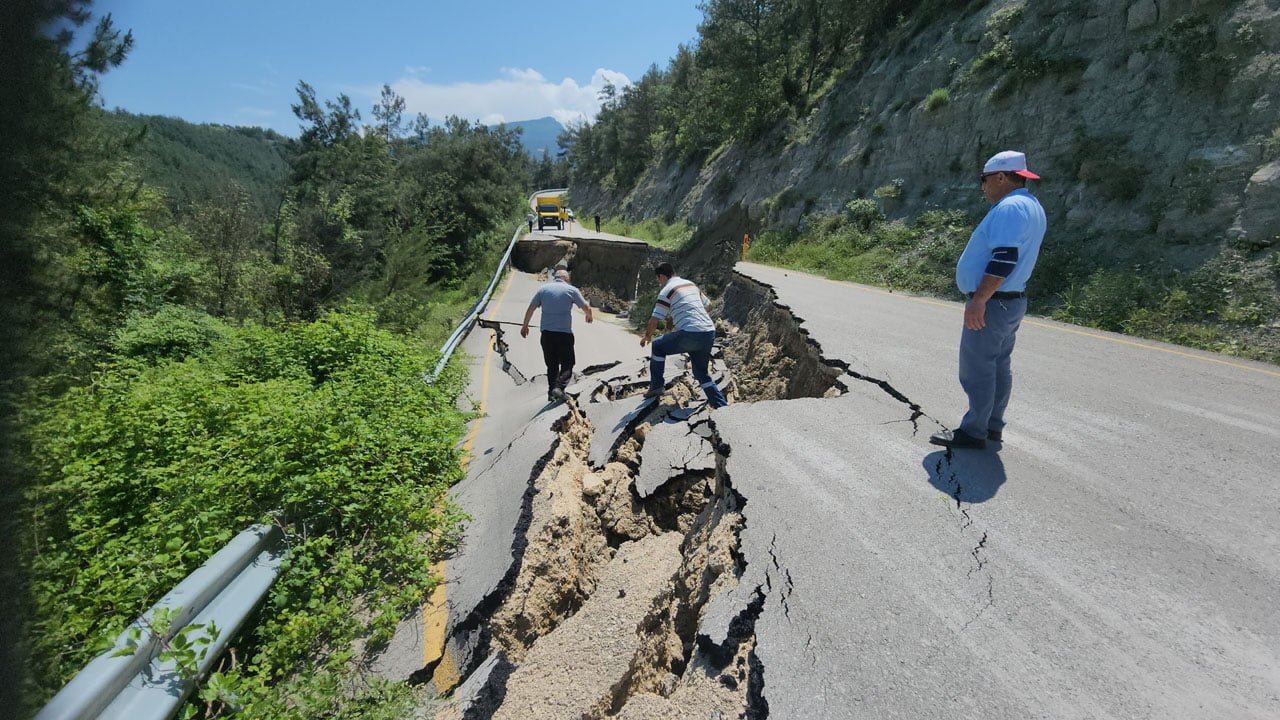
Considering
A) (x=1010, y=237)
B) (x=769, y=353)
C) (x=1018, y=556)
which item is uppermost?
(x=1010, y=237)

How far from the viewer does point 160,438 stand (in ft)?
15.5

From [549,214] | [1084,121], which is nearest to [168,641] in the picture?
[1084,121]

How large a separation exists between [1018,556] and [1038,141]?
15608 mm

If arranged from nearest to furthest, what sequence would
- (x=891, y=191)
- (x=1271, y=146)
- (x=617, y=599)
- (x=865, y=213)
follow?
1. (x=617, y=599)
2. (x=1271, y=146)
3. (x=891, y=191)
4. (x=865, y=213)

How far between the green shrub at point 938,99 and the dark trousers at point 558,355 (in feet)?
54.2

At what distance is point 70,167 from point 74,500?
6849mm

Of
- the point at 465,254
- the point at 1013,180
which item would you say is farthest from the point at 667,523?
the point at 465,254

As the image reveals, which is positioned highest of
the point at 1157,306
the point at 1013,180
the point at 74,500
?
the point at 1013,180

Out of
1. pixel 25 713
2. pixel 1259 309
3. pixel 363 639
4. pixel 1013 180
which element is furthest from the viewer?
pixel 1259 309

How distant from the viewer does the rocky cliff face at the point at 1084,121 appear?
10.4 m

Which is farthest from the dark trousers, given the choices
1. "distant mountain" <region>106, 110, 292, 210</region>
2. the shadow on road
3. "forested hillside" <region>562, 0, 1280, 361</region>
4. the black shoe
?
"distant mountain" <region>106, 110, 292, 210</region>

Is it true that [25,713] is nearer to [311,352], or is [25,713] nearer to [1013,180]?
[1013,180]

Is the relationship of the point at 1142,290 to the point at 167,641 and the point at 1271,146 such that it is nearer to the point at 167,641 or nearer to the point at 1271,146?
the point at 1271,146

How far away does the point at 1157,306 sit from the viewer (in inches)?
364
